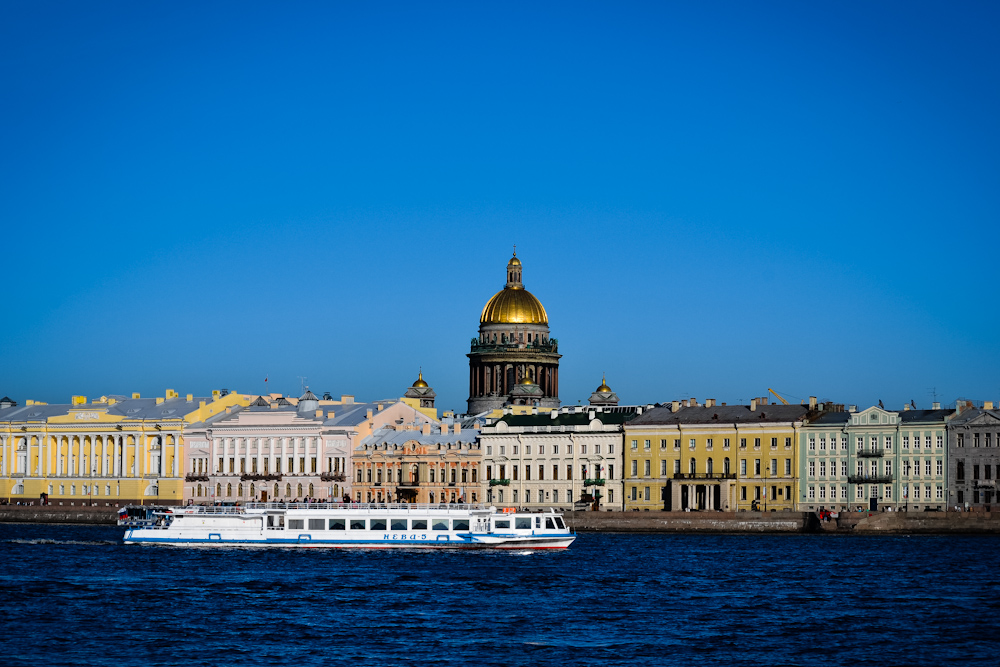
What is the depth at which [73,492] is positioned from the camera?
366 feet

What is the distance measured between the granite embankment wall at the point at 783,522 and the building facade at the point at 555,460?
6.93 m

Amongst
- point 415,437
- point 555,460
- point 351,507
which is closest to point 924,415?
point 555,460

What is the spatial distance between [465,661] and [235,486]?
238 feet

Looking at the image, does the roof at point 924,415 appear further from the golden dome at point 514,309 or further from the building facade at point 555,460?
the golden dome at point 514,309

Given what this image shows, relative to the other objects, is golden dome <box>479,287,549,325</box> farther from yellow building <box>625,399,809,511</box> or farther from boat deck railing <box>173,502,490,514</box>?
boat deck railing <box>173,502,490,514</box>

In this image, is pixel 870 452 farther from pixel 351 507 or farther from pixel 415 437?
pixel 415 437

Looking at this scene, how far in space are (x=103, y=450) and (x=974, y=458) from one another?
2073 inches

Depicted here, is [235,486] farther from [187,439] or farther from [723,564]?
[723,564]

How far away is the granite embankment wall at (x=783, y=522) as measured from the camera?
76.0 meters

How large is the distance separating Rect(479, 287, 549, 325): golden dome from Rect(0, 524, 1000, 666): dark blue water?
60.6 m

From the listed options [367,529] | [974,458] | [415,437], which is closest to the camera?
[367,529]

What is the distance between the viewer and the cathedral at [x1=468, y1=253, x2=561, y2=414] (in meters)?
126

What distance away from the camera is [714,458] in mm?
89125

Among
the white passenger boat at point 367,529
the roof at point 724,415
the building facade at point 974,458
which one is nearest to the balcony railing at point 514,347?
the roof at point 724,415
